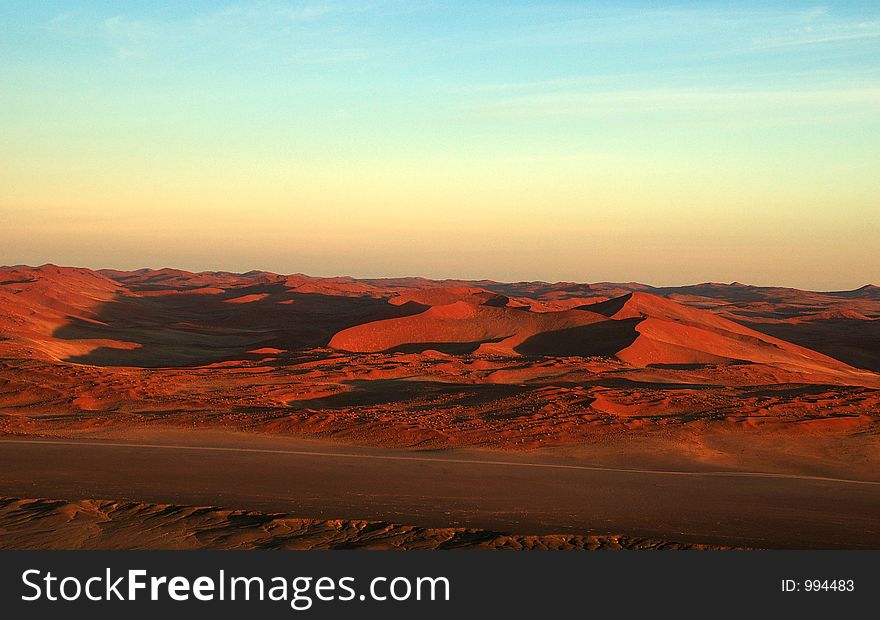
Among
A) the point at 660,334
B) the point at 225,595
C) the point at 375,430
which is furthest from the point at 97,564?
the point at 660,334

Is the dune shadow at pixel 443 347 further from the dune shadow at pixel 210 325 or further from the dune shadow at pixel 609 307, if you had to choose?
the dune shadow at pixel 609 307

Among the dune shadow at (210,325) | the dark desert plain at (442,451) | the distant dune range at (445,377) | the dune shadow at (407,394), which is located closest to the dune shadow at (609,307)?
the distant dune range at (445,377)

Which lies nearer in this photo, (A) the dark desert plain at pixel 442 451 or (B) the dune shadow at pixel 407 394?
(A) the dark desert plain at pixel 442 451

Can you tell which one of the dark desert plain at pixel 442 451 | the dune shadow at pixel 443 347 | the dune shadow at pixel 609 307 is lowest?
the dark desert plain at pixel 442 451

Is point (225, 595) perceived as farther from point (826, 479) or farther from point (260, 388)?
point (260, 388)

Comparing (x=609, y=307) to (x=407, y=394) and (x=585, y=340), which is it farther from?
(x=407, y=394)

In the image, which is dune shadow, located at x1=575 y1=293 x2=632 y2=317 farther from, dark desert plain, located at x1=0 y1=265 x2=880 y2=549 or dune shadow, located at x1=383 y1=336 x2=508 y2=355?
dune shadow, located at x1=383 y1=336 x2=508 y2=355
